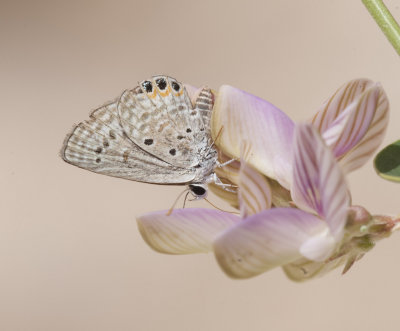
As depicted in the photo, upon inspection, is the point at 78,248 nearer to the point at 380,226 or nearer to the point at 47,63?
the point at 47,63

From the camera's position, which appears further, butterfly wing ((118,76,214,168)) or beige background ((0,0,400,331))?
beige background ((0,0,400,331))

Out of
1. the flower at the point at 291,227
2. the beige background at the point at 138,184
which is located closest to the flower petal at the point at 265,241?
the flower at the point at 291,227

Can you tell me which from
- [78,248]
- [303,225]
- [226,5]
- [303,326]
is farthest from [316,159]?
[226,5]

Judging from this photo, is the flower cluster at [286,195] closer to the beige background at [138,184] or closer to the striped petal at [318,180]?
the striped petal at [318,180]

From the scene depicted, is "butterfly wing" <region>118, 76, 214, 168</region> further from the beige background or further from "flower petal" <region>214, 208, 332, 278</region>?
the beige background

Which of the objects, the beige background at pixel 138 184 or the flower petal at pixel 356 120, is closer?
the flower petal at pixel 356 120

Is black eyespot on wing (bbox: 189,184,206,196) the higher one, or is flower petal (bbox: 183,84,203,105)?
flower petal (bbox: 183,84,203,105)

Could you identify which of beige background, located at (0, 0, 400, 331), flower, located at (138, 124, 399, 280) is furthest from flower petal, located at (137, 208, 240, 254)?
beige background, located at (0, 0, 400, 331)
